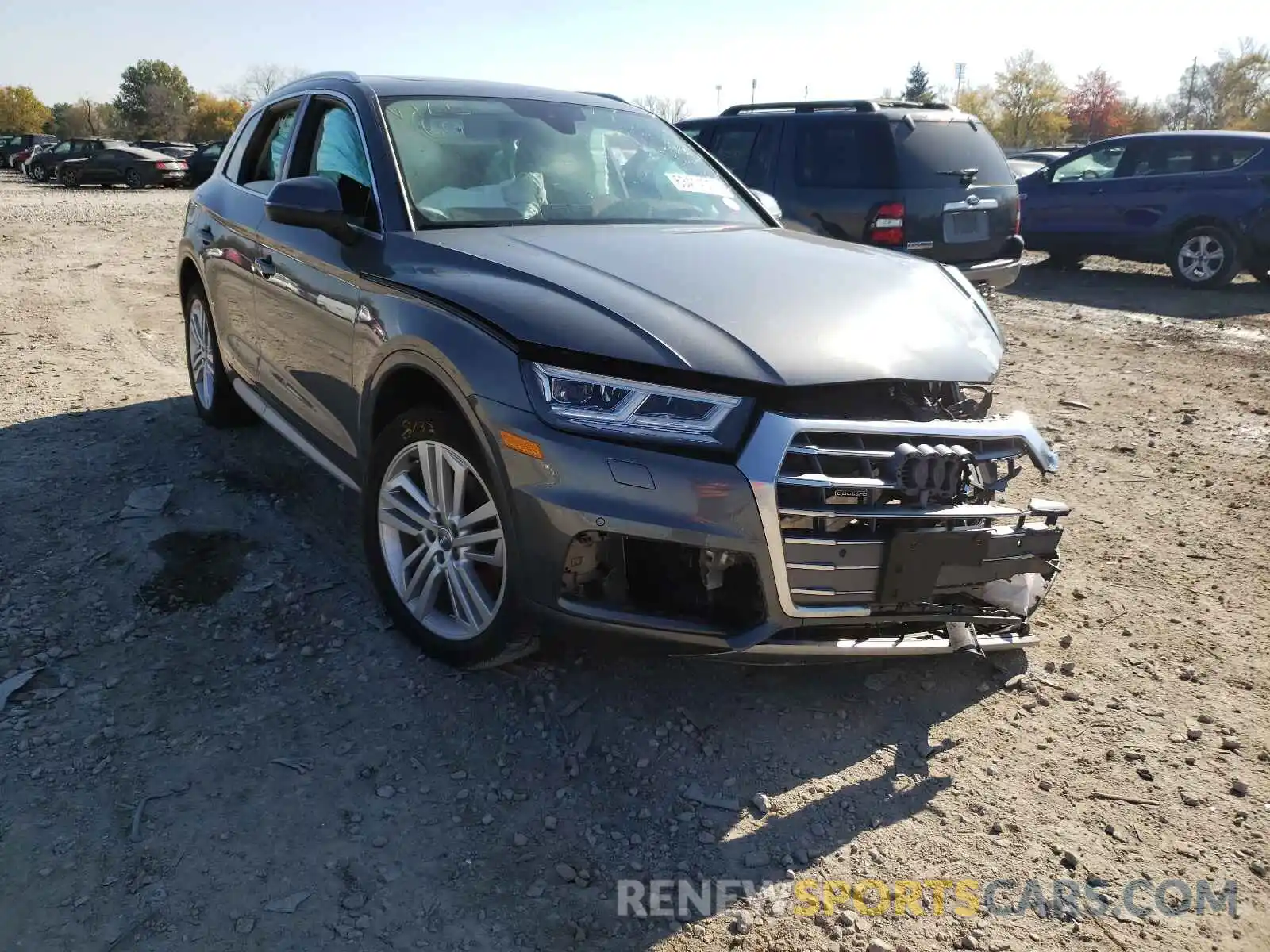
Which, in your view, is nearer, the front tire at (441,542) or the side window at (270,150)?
the front tire at (441,542)

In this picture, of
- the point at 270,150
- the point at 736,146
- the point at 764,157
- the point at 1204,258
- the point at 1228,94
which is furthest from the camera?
the point at 1228,94

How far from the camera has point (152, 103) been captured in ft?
257

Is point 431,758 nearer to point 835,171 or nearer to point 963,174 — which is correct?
point 835,171

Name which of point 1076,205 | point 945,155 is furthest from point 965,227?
point 1076,205

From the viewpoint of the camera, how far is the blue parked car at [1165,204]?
35.6 feet

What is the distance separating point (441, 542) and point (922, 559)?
144 centimetres

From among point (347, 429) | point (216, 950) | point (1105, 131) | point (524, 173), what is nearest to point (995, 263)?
point (524, 173)

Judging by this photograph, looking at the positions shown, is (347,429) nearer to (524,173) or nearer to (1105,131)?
(524,173)

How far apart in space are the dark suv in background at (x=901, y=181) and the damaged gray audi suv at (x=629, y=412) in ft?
15.0

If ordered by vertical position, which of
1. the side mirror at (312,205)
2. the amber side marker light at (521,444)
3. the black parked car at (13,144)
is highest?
the black parked car at (13,144)

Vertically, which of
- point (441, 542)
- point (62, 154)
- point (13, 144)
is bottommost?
point (441, 542)

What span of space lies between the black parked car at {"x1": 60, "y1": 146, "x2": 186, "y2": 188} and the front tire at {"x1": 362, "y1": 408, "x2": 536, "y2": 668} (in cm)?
3202

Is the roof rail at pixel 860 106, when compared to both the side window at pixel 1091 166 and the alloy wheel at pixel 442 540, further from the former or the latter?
the alloy wheel at pixel 442 540

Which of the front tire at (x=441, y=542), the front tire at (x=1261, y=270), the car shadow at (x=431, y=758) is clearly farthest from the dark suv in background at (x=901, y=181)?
the front tire at (x=441, y=542)
